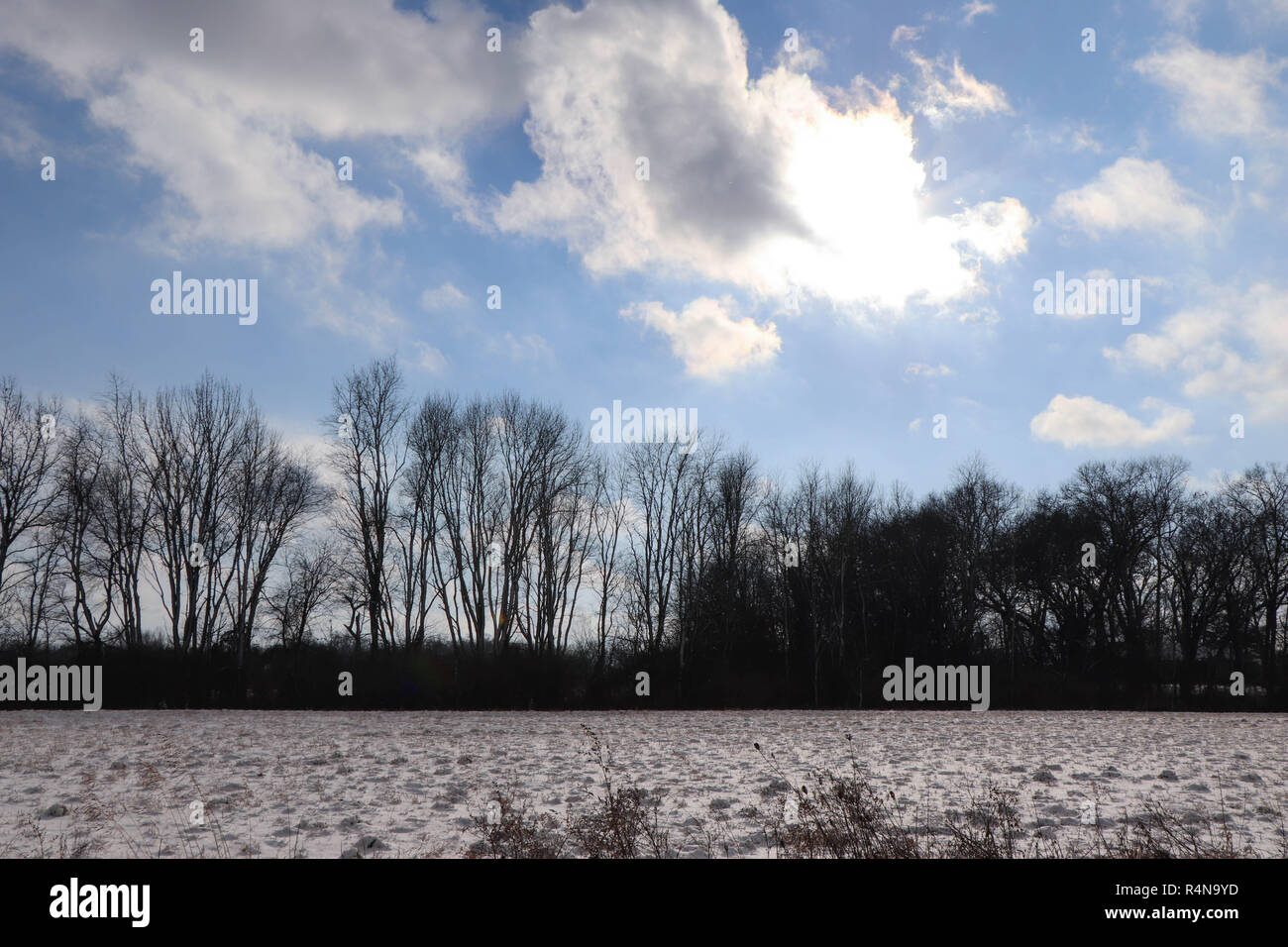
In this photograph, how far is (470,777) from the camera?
10.4 meters

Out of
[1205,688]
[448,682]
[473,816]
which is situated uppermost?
[473,816]

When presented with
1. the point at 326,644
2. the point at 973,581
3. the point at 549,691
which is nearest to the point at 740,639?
the point at 549,691

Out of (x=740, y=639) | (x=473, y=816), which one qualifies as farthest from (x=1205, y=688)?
(x=473, y=816)

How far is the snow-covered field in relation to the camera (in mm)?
7172

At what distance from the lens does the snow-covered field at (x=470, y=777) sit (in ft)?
23.5
